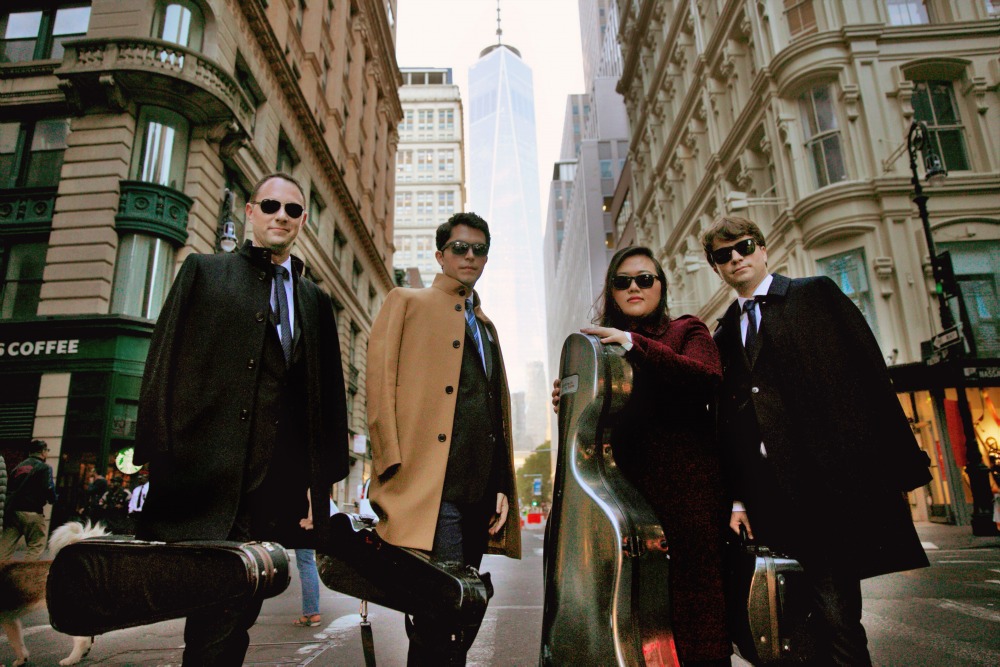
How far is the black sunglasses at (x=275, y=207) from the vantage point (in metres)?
2.60

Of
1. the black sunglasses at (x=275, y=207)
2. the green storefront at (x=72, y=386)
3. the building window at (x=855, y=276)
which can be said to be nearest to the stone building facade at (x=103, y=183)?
the green storefront at (x=72, y=386)

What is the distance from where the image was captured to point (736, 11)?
22328 mm

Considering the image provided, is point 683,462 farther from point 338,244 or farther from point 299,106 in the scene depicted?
point 338,244

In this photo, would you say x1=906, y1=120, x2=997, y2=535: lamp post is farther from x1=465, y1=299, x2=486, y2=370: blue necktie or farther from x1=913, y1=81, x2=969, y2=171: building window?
x1=465, y1=299, x2=486, y2=370: blue necktie

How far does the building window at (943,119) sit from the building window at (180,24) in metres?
20.6

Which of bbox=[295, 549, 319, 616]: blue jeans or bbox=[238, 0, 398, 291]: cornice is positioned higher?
bbox=[238, 0, 398, 291]: cornice

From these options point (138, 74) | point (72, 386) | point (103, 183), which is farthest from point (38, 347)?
point (138, 74)

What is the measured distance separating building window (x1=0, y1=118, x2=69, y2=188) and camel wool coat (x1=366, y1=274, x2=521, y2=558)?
17.2 m

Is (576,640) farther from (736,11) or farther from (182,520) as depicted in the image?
(736,11)

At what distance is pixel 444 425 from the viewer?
2.69 m

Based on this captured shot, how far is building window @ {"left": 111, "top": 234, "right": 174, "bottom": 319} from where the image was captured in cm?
1431

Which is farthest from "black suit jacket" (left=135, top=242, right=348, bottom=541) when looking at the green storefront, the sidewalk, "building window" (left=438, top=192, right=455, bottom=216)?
"building window" (left=438, top=192, right=455, bottom=216)

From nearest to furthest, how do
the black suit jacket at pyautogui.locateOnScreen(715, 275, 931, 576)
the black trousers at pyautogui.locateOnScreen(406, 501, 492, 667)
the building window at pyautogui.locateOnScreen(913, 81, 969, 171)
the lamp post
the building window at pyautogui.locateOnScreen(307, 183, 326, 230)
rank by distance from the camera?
the black trousers at pyautogui.locateOnScreen(406, 501, 492, 667) < the black suit jacket at pyautogui.locateOnScreen(715, 275, 931, 576) < the lamp post < the building window at pyautogui.locateOnScreen(913, 81, 969, 171) < the building window at pyautogui.locateOnScreen(307, 183, 326, 230)

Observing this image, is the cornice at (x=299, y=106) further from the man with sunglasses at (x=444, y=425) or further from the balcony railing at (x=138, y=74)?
the man with sunglasses at (x=444, y=425)
